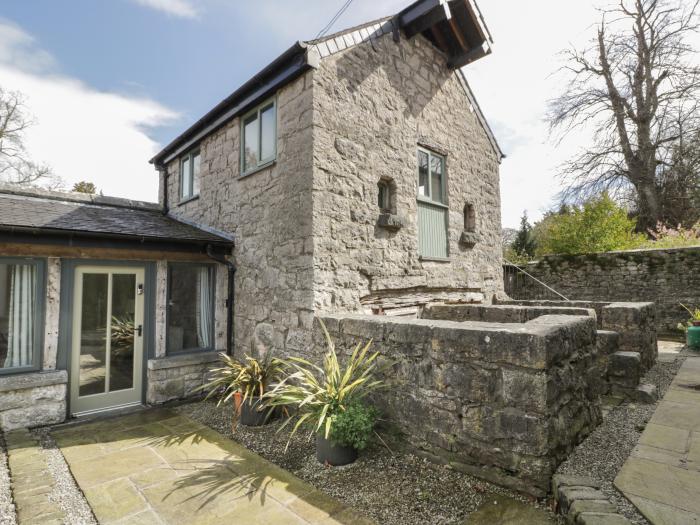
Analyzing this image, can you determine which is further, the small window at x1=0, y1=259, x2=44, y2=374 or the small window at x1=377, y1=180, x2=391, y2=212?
the small window at x1=377, y1=180, x2=391, y2=212

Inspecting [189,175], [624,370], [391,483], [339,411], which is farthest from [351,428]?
[189,175]

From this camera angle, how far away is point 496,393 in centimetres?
290

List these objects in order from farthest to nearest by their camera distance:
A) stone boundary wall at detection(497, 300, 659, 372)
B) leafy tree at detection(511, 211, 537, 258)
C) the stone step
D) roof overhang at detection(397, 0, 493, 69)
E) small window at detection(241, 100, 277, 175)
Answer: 1. leafy tree at detection(511, 211, 537, 258)
2. roof overhang at detection(397, 0, 493, 69)
3. small window at detection(241, 100, 277, 175)
4. stone boundary wall at detection(497, 300, 659, 372)
5. the stone step

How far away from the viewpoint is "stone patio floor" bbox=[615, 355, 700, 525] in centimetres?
228

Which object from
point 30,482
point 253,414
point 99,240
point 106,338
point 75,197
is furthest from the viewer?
point 75,197

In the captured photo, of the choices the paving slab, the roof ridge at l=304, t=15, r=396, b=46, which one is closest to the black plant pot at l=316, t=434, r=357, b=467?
the paving slab

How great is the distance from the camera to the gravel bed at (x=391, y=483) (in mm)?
2668

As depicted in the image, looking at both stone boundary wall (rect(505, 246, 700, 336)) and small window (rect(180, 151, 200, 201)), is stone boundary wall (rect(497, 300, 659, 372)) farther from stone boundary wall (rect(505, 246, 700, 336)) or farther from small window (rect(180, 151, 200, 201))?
small window (rect(180, 151, 200, 201))

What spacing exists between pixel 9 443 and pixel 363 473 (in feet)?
13.0

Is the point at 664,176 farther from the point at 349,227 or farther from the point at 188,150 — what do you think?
the point at 188,150

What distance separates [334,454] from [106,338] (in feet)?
12.5

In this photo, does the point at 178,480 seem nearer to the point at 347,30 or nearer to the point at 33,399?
the point at 33,399

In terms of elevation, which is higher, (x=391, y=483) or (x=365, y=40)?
(x=365, y=40)

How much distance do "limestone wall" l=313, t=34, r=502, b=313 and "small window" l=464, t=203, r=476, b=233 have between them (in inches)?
5.1
